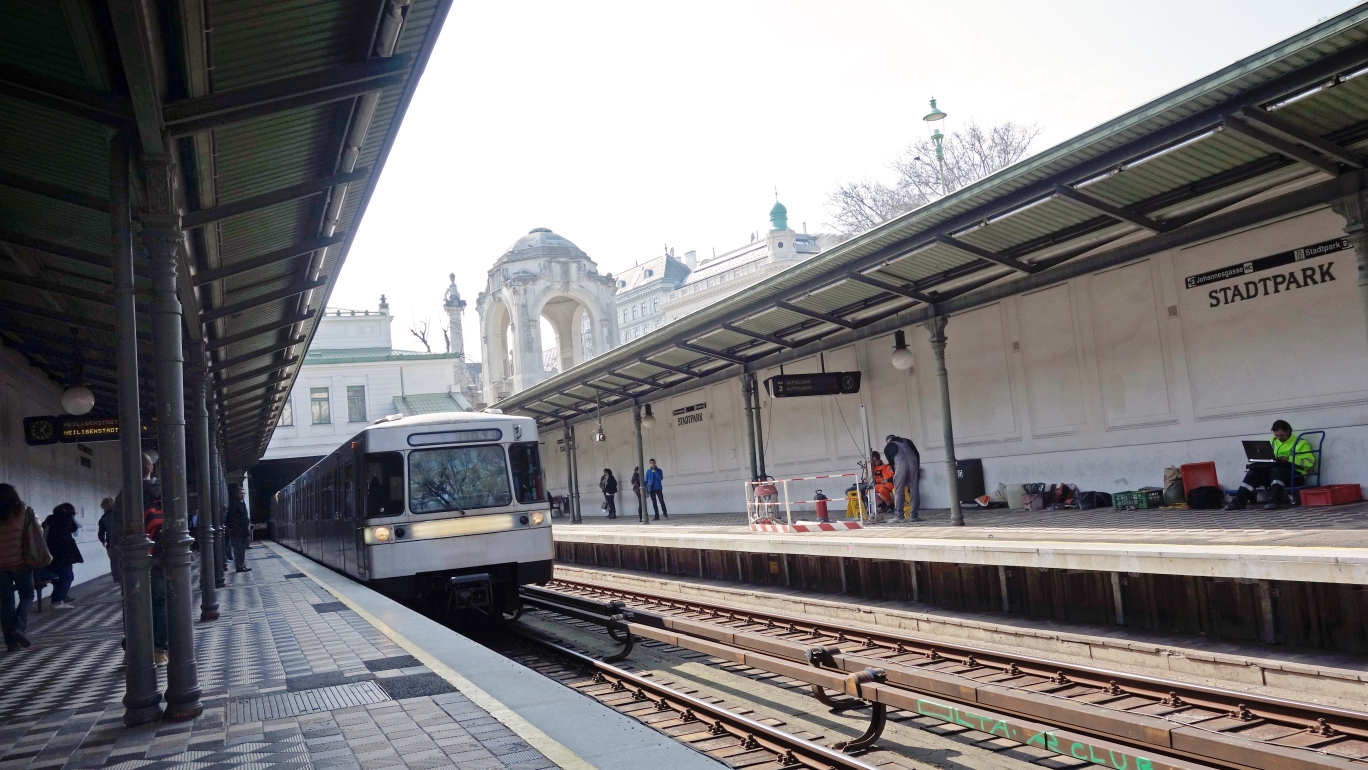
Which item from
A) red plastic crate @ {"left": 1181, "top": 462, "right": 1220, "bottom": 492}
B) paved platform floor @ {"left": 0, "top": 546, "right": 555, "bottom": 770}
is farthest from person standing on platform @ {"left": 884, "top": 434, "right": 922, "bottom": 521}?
paved platform floor @ {"left": 0, "top": 546, "right": 555, "bottom": 770}

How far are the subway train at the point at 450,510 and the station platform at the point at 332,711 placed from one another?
138cm

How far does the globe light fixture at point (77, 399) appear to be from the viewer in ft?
51.5

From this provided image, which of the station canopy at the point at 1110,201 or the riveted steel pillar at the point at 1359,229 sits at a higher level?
the station canopy at the point at 1110,201

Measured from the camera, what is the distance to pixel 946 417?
15328 mm

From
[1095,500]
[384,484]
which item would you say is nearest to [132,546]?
[384,484]

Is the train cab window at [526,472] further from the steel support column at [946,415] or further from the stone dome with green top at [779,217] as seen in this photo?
the stone dome with green top at [779,217]

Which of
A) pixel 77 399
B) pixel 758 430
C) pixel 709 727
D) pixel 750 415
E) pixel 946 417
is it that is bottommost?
pixel 709 727

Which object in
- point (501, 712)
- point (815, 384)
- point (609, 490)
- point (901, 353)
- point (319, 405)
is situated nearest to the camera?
point (501, 712)

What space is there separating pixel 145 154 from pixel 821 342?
45.4 ft

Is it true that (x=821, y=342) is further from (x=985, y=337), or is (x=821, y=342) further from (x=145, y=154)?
(x=145, y=154)

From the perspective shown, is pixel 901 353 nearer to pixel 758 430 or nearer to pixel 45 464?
pixel 758 430

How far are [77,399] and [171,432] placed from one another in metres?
10.4

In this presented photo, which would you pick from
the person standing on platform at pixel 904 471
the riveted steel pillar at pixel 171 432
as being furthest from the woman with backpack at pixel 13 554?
the person standing on platform at pixel 904 471

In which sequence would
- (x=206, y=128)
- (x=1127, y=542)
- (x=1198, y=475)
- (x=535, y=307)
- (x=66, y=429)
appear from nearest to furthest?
(x=206, y=128), (x=1127, y=542), (x=1198, y=475), (x=66, y=429), (x=535, y=307)
